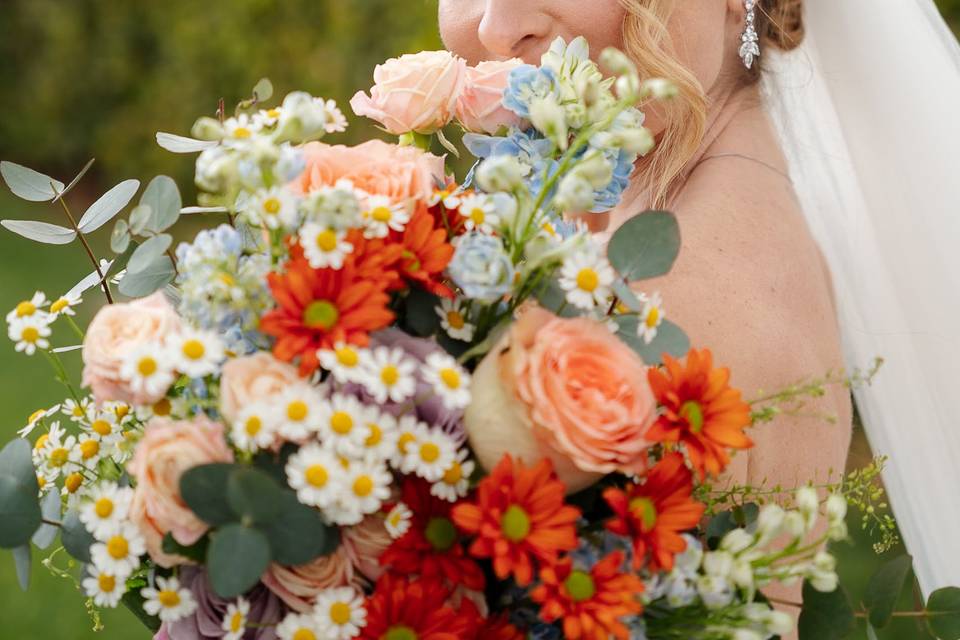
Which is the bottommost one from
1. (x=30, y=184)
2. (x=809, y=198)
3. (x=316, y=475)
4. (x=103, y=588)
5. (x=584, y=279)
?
(x=809, y=198)

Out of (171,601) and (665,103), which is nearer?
(171,601)

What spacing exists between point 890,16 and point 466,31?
0.78 m

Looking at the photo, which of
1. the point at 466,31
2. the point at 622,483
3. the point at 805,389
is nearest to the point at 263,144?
the point at 622,483

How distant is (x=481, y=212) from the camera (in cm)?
120

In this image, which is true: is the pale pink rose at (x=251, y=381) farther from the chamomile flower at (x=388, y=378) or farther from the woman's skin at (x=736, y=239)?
the woman's skin at (x=736, y=239)

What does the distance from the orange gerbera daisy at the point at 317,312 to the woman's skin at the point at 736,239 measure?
1.82 ft

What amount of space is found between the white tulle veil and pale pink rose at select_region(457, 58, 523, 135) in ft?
2.52

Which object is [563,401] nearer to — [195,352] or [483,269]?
[483,269]

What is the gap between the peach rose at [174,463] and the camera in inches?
44.1

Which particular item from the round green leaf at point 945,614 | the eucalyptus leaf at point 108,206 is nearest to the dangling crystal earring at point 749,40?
the round green leaf at point 945,614

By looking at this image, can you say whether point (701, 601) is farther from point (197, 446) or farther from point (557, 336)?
point (197, 446)

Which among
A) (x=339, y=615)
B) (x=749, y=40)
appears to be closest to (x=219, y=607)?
(x=339, y=615)

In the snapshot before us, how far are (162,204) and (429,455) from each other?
48 centimetres

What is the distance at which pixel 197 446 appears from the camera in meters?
1.12
